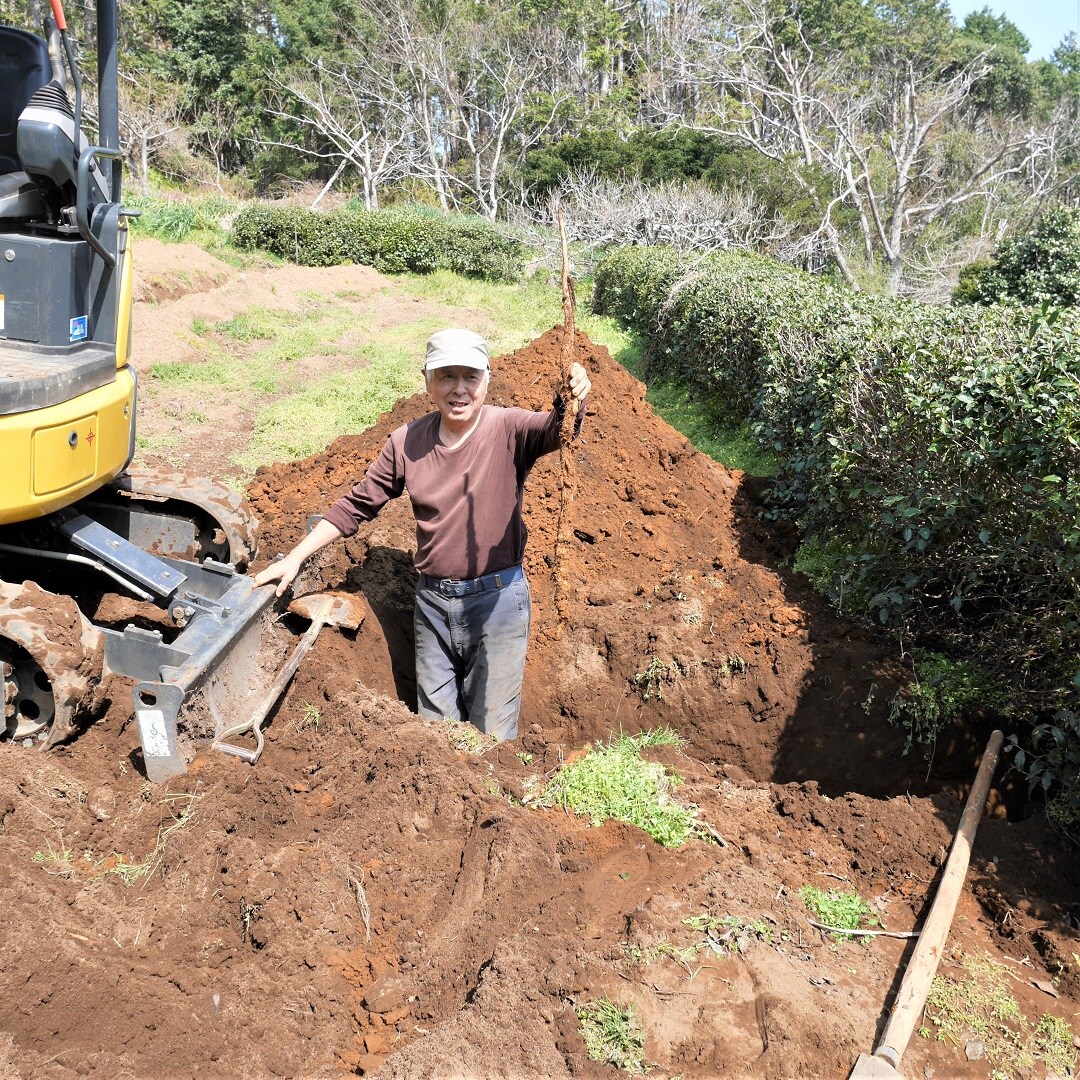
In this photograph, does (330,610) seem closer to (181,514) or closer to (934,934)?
(181,514)

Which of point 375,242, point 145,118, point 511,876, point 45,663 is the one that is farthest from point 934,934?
point 145,118

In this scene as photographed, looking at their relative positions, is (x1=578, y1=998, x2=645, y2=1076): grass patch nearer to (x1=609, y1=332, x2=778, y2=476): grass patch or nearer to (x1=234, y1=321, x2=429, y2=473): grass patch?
(x1=609, y1=332, x2=778, y2=476): grass patch

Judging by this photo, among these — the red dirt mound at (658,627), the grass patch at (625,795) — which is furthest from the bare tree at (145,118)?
the grass patch at (625,795)

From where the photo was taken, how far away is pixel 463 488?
4.45 meters

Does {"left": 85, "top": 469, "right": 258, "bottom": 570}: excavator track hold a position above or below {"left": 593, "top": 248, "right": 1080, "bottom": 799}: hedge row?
below

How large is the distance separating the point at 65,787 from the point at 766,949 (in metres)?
2.88

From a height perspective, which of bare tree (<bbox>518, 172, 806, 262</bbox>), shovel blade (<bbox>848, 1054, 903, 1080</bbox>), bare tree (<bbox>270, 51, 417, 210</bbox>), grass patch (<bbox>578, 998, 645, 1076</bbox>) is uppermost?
bare tree (<bbox>270, 51, 417, 210</bbox>)

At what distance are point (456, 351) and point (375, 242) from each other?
68.7 ft

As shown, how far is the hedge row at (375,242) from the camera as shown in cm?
2328

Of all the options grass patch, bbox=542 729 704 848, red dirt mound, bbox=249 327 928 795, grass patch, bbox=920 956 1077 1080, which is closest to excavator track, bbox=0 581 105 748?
red dirt mound, bbox=249 327 928 795

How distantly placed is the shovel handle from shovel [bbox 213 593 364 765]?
2.73m

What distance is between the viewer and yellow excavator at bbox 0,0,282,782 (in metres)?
3.98

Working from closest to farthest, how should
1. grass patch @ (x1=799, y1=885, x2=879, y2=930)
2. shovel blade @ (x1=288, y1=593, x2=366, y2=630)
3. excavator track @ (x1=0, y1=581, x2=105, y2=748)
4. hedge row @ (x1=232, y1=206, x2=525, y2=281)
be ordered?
grass patch @ (x1=799, y1=885, x2=879, y2=930) → excavator track @ (x1=0, y1=581, x2=105, y2=748) → shovel blade @ (x1=288, y1=593, x2=366, y2=630) → hedge row @ (x1=232, y1=206, x2=525, y2=281)

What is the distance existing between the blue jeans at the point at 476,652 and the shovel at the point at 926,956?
7.15 ft
